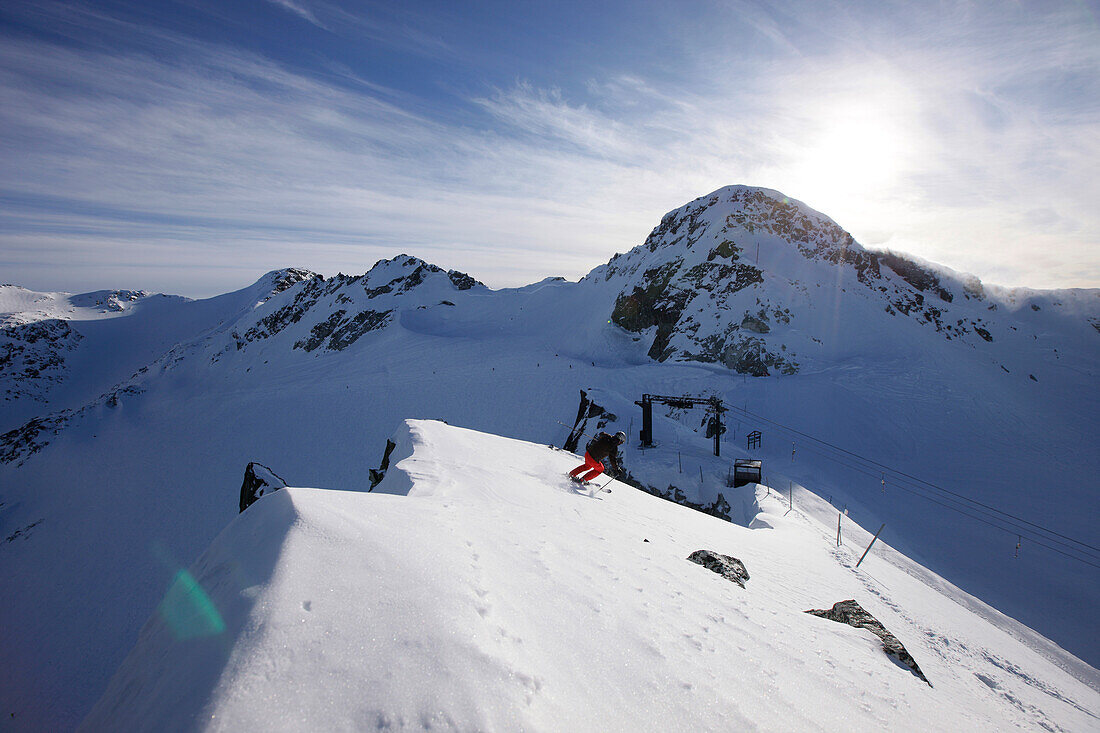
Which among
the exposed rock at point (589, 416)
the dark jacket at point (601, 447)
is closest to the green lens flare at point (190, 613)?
the dark jacket at point (601, 447)


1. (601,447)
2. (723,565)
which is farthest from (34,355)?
(723,565)

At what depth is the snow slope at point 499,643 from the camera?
7.42 feet

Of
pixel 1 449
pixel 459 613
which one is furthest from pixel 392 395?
pixel 1 449

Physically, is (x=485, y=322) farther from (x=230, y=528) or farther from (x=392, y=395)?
(x=230, y=528)

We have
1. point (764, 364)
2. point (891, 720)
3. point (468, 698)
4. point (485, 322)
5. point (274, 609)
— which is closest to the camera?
point (468, 698)

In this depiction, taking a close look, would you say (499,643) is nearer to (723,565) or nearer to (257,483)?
(723,565)

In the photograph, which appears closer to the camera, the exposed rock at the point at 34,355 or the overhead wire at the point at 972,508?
the overhead wire at the point at 972,508

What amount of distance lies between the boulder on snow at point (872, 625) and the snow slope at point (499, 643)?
0.28 meters

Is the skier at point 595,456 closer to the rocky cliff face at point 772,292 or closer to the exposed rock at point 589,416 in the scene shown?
the exposed rock at point 589,416

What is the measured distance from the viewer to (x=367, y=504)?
4.64 m

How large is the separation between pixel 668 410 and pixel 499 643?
2691cm

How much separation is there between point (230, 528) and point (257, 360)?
58081 mm

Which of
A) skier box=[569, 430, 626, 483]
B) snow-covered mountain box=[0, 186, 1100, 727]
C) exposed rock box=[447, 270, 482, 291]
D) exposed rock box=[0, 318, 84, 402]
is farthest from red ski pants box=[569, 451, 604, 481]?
exposed rock box=[0, 318, 84, 402]

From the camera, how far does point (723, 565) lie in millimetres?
6707
